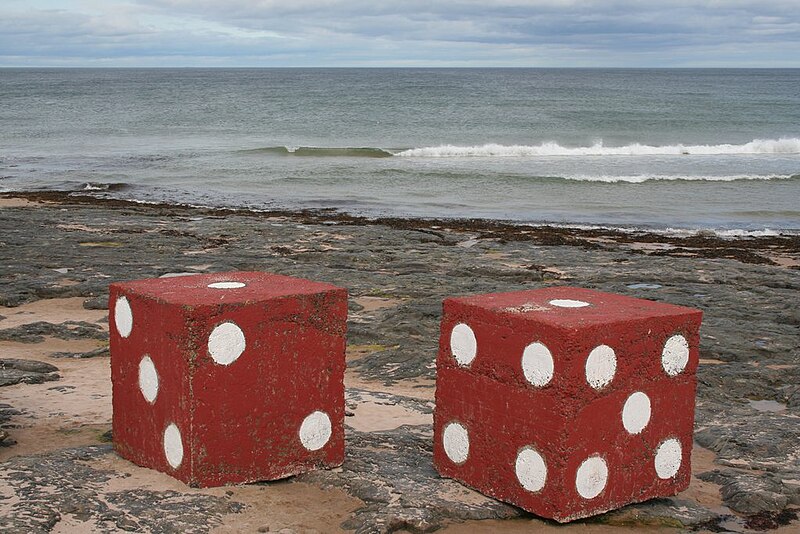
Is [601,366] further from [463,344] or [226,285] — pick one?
[226,285]

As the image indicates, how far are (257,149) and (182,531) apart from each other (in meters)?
33.2

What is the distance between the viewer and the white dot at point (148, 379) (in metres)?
4.46

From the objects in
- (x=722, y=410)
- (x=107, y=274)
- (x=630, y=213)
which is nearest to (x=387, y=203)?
(x=630, y=213)

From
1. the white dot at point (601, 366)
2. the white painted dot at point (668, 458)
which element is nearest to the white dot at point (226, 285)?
the white dot at point (601, 366)

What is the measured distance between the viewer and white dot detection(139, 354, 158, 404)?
4.46 metres

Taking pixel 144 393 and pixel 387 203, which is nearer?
pixel 144 393

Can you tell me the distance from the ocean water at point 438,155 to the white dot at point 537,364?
15411 mm

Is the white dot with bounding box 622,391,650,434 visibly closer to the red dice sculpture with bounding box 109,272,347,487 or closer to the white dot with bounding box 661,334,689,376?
the white dot with bounding box 661,334,689,376

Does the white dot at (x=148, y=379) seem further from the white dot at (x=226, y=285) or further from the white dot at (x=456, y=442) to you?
the white dot at (x=456, y=442)

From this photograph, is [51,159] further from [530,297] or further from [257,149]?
[530,297]

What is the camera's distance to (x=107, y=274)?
423 inches

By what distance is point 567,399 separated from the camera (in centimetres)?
402

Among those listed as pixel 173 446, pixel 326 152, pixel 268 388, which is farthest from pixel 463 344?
pixel 326 152

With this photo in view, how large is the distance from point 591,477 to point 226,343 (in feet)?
5.69
